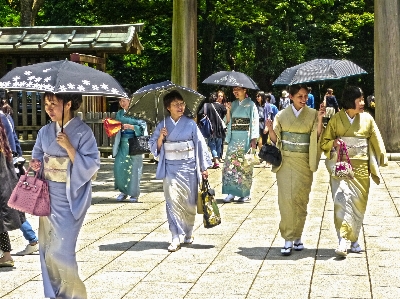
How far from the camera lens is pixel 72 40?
1900 centimetres

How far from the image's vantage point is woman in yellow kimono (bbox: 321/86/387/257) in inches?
311

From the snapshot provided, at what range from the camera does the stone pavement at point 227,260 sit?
642 centimetres

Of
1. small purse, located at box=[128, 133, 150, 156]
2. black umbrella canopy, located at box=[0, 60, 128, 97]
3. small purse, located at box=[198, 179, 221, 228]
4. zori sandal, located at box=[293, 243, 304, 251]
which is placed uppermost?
black umbrella canopy, located at box=[0, 60, 128, 97]

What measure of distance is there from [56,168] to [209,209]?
3.14 metres

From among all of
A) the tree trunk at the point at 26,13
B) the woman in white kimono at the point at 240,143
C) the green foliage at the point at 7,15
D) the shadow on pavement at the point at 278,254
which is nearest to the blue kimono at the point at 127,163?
the woman in white kimono at the point at 240,143

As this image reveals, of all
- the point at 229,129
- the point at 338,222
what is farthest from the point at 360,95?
the point at 229,129

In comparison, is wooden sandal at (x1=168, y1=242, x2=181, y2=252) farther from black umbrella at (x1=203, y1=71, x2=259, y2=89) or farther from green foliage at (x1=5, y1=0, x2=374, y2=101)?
green foliage at (x1=5, y1=0, x2=374, y2=101)

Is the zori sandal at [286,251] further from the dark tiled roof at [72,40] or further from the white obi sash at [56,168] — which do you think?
the dark tiled roof at [72,40]

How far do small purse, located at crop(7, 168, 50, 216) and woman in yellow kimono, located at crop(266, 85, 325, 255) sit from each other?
10.2 ft

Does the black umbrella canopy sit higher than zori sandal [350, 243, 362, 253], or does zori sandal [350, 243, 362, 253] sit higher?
the black umbrella canopy

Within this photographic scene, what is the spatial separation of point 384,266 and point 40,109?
13.9 m

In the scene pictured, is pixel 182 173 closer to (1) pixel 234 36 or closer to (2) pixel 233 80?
(2) pixel 233 80

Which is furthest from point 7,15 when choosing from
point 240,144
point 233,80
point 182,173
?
point 182,173

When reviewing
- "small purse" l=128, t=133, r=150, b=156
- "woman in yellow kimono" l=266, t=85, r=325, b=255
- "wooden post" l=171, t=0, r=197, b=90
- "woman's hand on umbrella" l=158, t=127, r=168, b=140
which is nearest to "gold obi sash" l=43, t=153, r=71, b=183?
"woman's hand on umbrella" l=158, t=127, r=168, b=140
